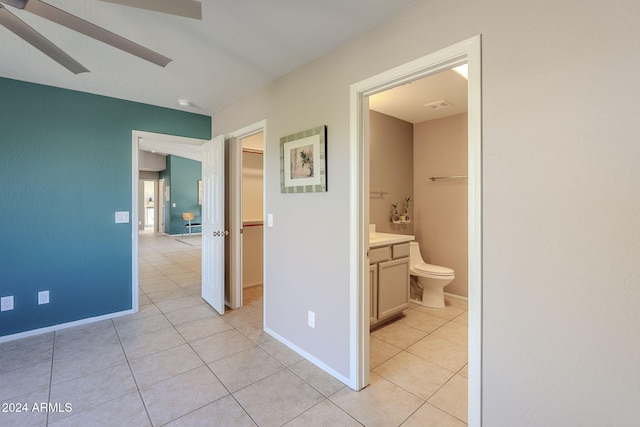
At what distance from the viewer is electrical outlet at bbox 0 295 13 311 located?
2613 mm

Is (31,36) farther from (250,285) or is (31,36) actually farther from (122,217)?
(250,285)

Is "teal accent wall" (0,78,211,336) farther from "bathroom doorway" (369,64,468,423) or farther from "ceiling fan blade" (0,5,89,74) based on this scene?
"bathroom doorway" (369,64,468,423)

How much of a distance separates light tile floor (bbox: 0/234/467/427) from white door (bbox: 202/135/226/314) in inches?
14.1

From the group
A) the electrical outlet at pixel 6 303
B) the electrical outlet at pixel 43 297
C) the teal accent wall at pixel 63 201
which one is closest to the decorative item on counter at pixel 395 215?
the teal accent wall at pixel 63 201

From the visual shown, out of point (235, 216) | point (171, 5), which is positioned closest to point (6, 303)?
point (235, 216)

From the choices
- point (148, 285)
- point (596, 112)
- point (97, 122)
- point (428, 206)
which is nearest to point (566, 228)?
point (596, 112)

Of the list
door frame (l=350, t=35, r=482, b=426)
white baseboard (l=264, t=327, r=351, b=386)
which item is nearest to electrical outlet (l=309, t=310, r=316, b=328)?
white baseboard (l=264, t=327, r=351, b=386)

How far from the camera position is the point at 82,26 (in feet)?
4.24

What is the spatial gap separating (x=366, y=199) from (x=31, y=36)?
193 cm

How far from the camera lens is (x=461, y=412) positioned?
171 centimetres

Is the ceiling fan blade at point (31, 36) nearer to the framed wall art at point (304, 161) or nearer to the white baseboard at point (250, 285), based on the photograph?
the framed wall art at point (304, 161)

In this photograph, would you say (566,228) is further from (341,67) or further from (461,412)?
(341,67)

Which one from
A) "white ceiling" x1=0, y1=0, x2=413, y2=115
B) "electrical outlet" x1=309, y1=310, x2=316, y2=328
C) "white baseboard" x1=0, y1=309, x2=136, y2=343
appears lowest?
"white baseboard" x1=0, y1=309, x2=136, y2=343

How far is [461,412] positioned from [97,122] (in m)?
4.09
